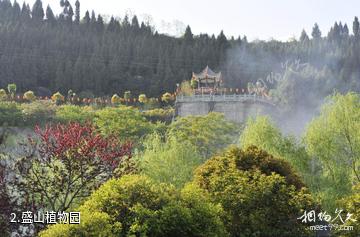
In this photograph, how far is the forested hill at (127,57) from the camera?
48.3m

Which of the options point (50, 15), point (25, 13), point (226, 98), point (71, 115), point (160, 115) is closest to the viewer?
point (71, 115)

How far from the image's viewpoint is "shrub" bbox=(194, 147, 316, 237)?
10609 millimetres

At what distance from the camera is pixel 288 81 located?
39.5 meters

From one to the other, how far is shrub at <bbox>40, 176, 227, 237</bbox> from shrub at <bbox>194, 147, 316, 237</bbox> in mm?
1257

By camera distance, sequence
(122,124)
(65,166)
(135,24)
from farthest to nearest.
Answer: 1. (135,24)
2. (122,124)
3. (65,166)

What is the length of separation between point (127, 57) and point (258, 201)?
45.6 m

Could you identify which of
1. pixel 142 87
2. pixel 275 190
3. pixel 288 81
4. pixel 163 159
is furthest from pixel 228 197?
pixel 142 87

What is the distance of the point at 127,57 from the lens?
55125 mm

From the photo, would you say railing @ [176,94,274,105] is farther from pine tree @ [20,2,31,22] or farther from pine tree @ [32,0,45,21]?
pine tree @ [32,0,45,21]

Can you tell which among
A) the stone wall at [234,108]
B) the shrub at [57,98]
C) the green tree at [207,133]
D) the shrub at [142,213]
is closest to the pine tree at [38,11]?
the shrub at [57,98]

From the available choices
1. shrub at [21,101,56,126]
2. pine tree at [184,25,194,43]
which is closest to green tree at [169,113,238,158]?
shrub at [21,101,56,126]

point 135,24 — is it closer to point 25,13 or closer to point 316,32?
point 25,13

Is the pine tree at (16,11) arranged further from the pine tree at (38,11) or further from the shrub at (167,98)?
the shrub at (167,98)

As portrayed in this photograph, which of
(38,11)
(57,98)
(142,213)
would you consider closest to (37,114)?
(57,98)
